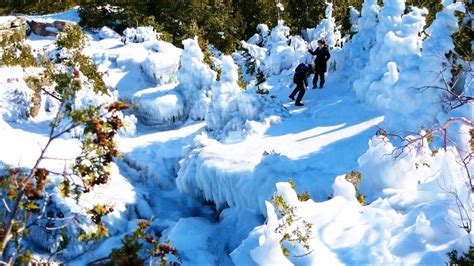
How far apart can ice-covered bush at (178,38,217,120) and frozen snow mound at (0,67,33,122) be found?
173 inches

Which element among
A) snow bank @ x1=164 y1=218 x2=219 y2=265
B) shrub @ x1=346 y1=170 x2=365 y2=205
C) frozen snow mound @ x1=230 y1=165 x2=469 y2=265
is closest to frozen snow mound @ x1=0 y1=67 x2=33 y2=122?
snow bank @ x1=164 y1=218 x2=219 y2=265

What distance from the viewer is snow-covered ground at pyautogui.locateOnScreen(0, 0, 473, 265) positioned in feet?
22.0

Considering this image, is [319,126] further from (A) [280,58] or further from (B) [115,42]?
(B) [115,42]

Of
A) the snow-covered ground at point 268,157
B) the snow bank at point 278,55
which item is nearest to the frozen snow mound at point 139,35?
the snow-covered ground at point 268,157

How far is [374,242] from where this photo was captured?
640 cm

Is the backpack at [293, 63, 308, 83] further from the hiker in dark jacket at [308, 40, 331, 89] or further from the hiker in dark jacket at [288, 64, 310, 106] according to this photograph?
the hiker in dark jacket at [308, 40, 331, 89]

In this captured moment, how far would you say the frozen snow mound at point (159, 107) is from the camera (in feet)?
48.6

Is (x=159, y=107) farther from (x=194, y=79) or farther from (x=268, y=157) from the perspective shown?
(x=268, y=157)

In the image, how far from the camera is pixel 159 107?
14.8 m

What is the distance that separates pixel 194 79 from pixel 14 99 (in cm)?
506

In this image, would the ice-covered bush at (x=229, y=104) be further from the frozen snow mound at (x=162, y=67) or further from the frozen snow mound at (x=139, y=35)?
the frozen snow mound at (x=139, y=35)

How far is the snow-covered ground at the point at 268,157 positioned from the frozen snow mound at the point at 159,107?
4cm

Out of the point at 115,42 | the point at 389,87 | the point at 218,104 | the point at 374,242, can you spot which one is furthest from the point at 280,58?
the point at 374,242

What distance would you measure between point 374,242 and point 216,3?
83.8 ft
